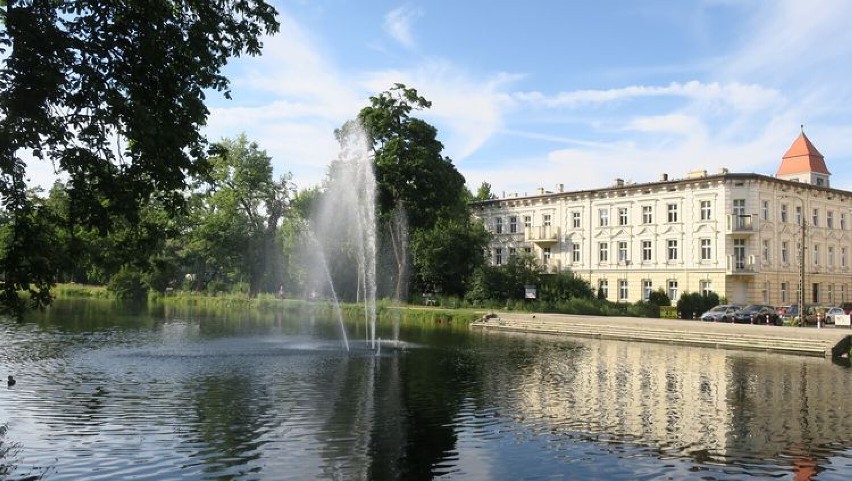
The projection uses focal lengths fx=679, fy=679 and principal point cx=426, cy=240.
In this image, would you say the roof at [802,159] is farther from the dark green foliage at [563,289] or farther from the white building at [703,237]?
the dark green foliage at [563,289]

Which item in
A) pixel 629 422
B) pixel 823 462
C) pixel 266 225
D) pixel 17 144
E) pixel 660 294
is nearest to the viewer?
pixel 17 144

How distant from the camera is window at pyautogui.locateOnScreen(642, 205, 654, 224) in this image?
214 ft

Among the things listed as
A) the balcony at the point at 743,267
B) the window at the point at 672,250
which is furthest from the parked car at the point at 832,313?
the window at the point at 672,250

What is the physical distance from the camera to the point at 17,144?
447 inches

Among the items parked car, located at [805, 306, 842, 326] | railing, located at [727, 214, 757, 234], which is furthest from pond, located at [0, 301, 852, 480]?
railing, located at [727, 214, 757, 234]

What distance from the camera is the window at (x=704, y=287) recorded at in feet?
197

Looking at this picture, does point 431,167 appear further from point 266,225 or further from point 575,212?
point 266,225

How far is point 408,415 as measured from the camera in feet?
55.2

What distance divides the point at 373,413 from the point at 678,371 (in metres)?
14.5

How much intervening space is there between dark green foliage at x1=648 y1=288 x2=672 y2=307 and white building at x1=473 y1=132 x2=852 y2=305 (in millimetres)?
2400

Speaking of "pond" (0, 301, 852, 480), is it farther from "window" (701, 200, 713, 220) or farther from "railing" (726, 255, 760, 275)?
"window" (701, 200, 713, 220)

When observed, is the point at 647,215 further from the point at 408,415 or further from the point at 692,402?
the point at 408,415

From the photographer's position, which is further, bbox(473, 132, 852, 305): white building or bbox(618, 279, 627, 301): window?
bbox(618, 279, 627, 301): window

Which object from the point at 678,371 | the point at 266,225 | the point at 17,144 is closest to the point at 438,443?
the point at 17,144
